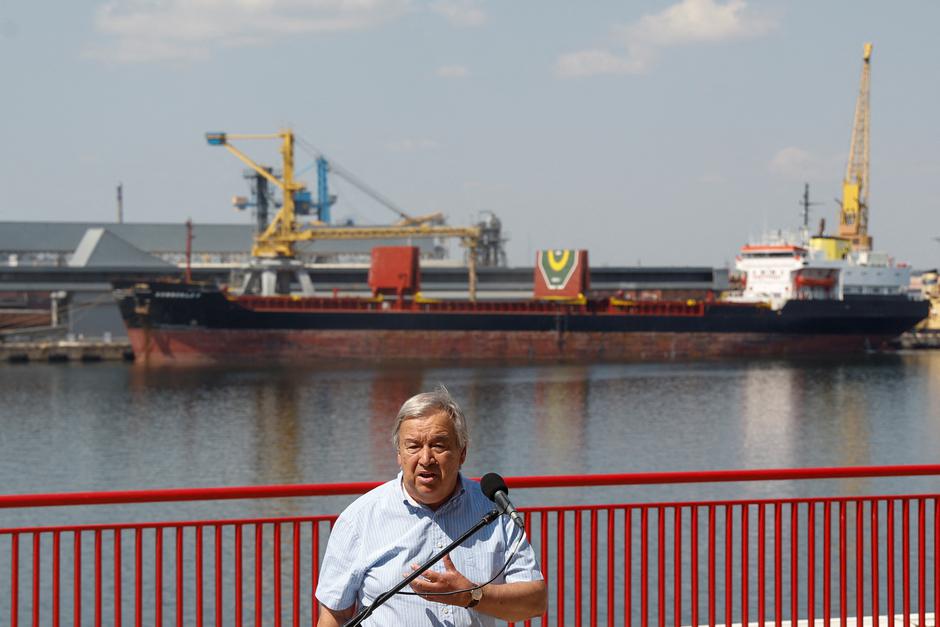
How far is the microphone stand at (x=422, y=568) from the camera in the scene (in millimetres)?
3062

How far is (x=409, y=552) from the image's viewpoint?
3197 millimetres

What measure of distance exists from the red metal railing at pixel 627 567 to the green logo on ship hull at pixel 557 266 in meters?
35.3

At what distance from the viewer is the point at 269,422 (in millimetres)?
27109

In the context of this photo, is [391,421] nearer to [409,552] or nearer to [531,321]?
[531,321]

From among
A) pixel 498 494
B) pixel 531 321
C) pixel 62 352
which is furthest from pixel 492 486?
pixel 62 352

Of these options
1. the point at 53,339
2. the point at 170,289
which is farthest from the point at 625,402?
the point at 53,339

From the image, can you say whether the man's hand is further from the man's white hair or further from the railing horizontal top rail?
the railing horizontal top rail

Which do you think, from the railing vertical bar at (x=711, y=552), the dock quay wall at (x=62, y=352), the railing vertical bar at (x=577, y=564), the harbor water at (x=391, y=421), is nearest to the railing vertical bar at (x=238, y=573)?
the railing vertical bar at (x=577, y=564)

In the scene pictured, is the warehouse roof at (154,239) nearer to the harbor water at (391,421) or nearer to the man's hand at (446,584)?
the harbor water at (391,421)

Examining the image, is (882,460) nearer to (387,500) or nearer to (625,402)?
(625,402)

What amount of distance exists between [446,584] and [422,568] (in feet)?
0.28

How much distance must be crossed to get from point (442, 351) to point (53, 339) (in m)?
19.9

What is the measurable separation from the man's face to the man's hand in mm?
186

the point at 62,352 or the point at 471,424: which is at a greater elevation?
the point at 62,352
